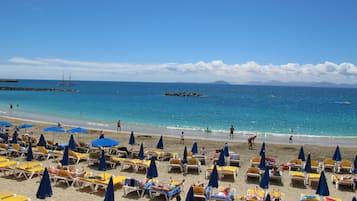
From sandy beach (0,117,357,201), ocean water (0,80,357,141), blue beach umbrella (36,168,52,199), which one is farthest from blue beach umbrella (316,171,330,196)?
ocean water (0,80,357,141)

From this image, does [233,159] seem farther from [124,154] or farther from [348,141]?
[348,141]

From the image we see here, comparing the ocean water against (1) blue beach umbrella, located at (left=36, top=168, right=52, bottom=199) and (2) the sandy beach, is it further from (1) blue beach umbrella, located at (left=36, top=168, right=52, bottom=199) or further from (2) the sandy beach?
(1) blue beach umbrella, located at (left=36, top=168, right=52, bottom=199)

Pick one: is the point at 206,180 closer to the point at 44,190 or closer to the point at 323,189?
the point at 323,189

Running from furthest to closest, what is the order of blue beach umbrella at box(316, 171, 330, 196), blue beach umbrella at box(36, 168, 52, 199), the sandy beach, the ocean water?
the ocean water → the sandy beach → blue beach umbrella at box(316, 171, 330, 196) → blue beach umbrella at box(36, 168, 52, 199)

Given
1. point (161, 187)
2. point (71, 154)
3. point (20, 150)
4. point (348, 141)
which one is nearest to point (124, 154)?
point (71, 154)

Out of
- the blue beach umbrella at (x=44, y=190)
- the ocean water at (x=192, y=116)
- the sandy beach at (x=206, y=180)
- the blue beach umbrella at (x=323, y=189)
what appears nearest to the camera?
the blue beach umbrella at (x=44, y=190)

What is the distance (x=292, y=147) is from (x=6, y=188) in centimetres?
1814

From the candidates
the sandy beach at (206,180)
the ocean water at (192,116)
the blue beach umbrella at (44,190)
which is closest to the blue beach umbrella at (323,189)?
the sandy beach at (206,180)

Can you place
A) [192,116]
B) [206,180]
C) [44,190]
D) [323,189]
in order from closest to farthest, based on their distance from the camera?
[44,190] → [323,189] → [206,180] → [192,116]

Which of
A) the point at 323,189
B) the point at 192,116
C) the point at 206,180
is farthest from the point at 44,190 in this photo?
the point at 192,116

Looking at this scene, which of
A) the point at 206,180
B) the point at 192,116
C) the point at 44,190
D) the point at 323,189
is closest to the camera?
the point at 44,190

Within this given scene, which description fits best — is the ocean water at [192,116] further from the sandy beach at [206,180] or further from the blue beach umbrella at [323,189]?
the blue beach umbrella at [323,189]

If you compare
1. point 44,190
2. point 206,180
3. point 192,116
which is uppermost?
point 44,190

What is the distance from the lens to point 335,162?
Answer: 15.8 meters
